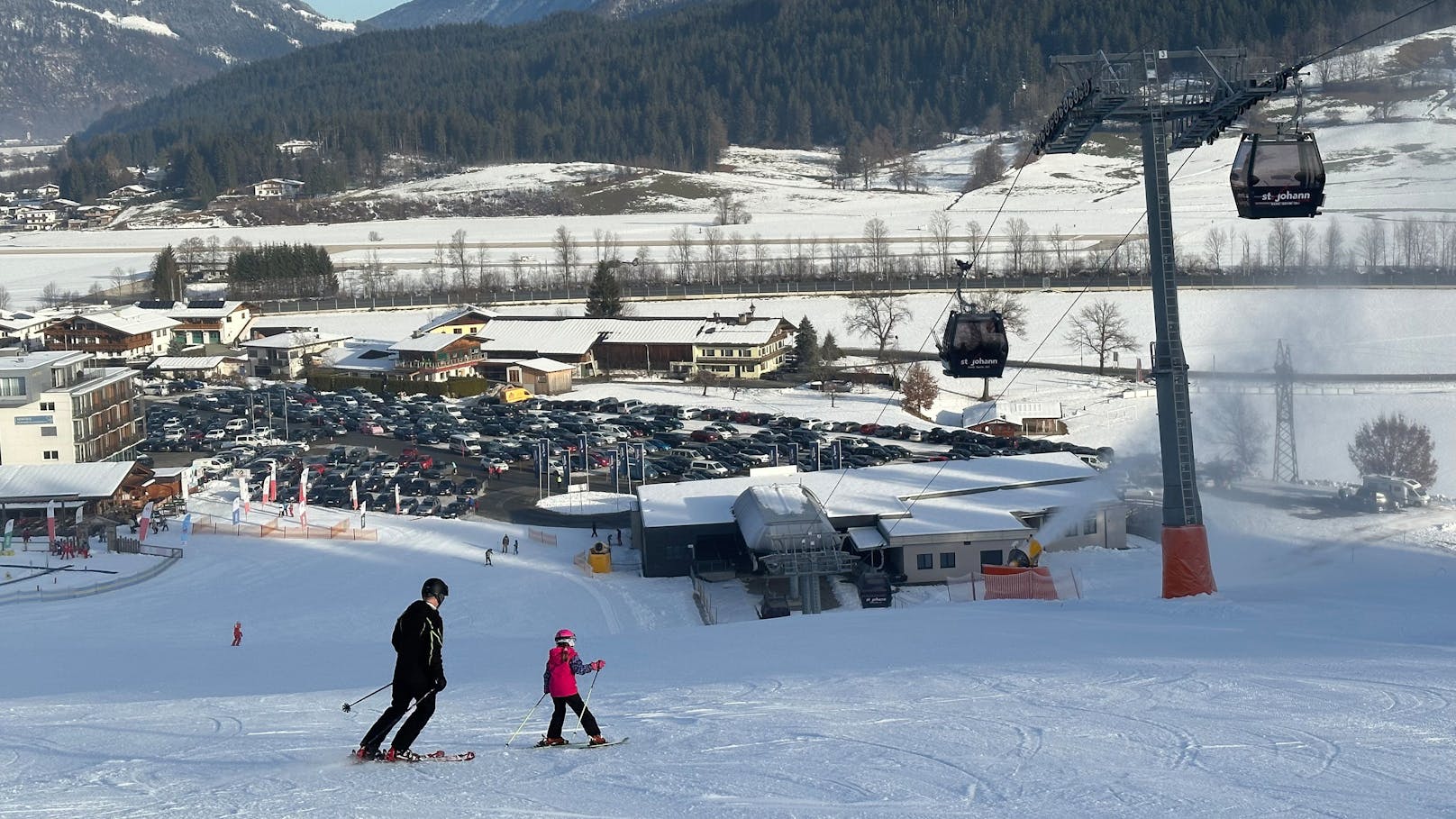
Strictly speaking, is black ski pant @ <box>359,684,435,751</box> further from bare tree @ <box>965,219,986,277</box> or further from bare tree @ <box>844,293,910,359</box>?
bare tree @ <box>965,219,986,277</box>

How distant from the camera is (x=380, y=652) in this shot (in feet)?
34.2

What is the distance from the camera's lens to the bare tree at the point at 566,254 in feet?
210

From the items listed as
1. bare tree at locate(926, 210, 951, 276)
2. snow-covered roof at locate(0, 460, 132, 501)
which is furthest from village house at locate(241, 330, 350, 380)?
bare tree at locate(926, 210, 951, 276)

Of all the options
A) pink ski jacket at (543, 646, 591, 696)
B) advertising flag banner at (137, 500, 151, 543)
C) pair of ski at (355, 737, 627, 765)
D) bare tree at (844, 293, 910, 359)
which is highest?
bare tree at (844, 293, 910, 359)

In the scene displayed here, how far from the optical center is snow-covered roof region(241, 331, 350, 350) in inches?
1795

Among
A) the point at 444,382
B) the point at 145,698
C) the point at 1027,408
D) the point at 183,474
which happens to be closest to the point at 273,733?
the point at 145,698

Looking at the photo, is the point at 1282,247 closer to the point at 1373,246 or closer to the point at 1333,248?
the point at 1333,248

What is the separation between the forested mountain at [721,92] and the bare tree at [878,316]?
190 ft

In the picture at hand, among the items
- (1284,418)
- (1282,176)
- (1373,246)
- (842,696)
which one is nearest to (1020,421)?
(1373,246)

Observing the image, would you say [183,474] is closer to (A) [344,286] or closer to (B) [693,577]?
(B) [693,577]

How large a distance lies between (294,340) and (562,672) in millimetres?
42933

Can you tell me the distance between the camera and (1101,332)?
40750mm

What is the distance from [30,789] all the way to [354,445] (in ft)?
90.0

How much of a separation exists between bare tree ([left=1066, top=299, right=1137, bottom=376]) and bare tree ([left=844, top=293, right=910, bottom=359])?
5.81 meters
